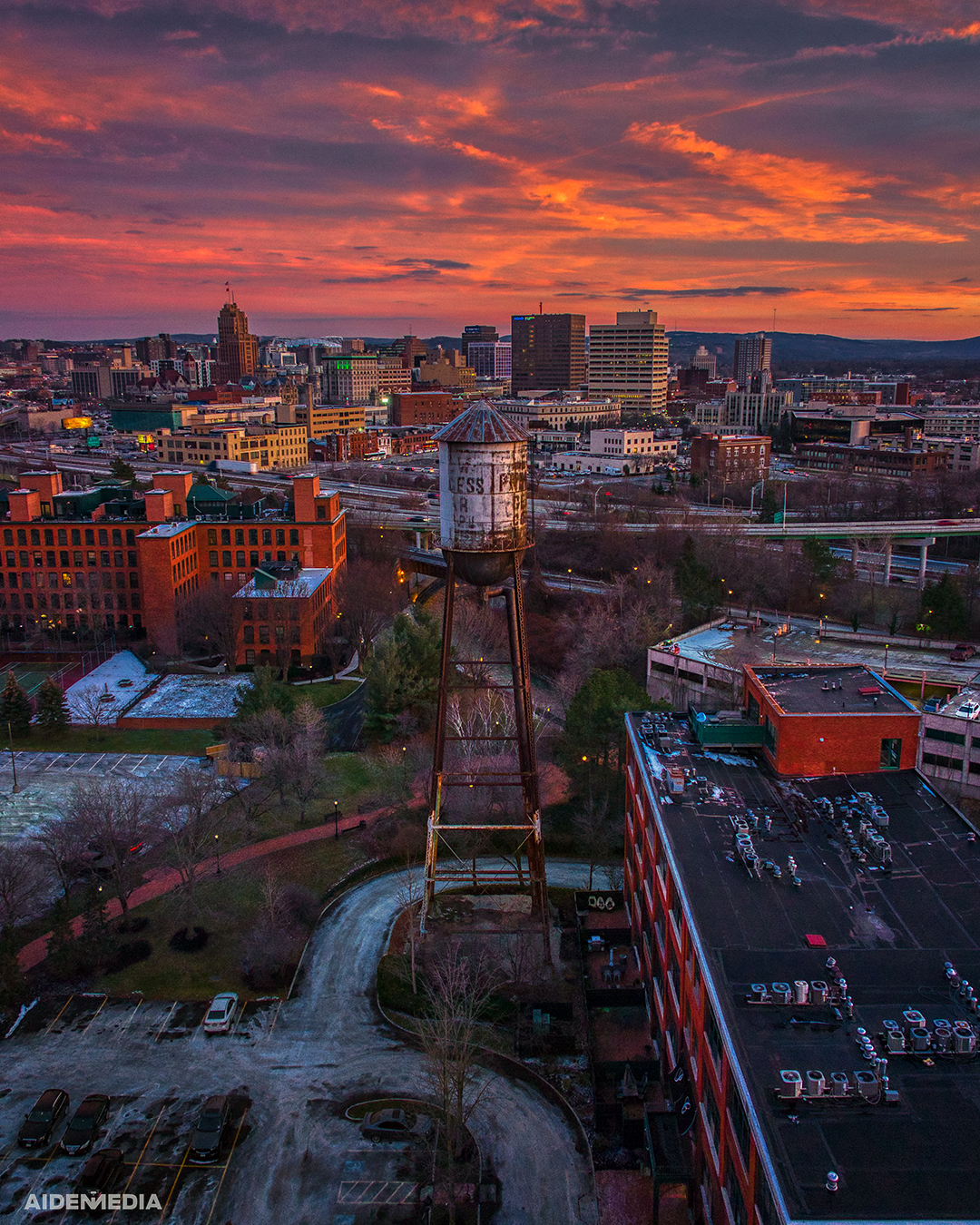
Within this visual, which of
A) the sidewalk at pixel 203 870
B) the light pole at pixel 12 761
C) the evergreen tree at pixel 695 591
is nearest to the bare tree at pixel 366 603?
the sidewalk at pixel 203 870

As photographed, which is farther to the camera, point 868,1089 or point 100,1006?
point 100,1006

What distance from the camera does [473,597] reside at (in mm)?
71875

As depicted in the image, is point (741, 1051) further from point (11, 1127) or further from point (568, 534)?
point (568, 534)

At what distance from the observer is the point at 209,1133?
24594 mm

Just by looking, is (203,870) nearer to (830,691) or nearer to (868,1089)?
(830,691)

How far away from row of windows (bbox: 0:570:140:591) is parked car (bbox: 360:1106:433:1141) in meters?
55.9

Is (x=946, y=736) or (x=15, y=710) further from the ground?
(x=946, y=736)

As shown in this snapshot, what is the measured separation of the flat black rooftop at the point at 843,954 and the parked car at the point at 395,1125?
9.98 metres

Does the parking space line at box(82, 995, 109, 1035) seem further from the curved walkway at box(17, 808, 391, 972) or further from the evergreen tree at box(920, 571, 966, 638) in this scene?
the evergreen tree at box(920, 571, 966, 638)

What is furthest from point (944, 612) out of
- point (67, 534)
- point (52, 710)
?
point (67, 534)

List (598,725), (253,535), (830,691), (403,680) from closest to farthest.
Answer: (830,691)
(598,725)
(403,680)
(253,535)

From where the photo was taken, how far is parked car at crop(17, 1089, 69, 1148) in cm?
2466

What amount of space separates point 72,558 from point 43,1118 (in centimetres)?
5514

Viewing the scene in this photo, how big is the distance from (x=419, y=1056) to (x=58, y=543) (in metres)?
57.7
